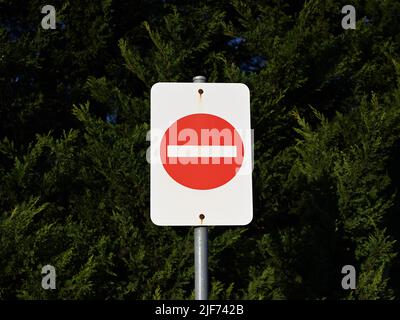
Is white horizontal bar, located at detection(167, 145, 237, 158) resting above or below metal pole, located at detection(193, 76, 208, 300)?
above

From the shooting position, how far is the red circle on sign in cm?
241

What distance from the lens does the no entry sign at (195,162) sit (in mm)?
2398

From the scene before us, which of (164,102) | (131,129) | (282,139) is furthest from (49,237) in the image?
(164,102)

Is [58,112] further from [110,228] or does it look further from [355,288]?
[355,288]

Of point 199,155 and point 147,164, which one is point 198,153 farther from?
point 147,164

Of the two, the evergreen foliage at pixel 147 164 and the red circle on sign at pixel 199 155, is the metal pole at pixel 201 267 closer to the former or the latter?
the red circle on sign at pixel 199 155

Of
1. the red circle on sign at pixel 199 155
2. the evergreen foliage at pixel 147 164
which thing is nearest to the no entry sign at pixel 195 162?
the red circle on sign at pixel 199 155

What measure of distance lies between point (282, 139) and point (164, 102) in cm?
445

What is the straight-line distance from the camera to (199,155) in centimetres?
242

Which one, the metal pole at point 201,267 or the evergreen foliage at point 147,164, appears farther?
the evergreen foliage at point 147,164

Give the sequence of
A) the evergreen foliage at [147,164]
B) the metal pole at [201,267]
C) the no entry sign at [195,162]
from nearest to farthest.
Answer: the metal pole at [201,267] → the no entry sign at [195,162] → the evergreen foliage at [147,164]

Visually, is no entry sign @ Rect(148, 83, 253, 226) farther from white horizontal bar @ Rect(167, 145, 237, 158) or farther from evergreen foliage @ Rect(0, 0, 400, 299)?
evergreen foliage @ Rect(0, 0, 400, 299)

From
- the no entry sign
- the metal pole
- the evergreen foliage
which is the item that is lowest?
the metal pole

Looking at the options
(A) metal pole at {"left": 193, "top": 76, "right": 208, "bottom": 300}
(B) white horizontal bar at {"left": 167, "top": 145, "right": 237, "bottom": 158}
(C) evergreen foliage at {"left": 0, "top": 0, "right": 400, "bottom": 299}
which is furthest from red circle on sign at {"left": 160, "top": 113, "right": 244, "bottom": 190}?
(C) evergreen foliage at {"left": 0, "top": 0, "right": 400, "bottom": 299}
